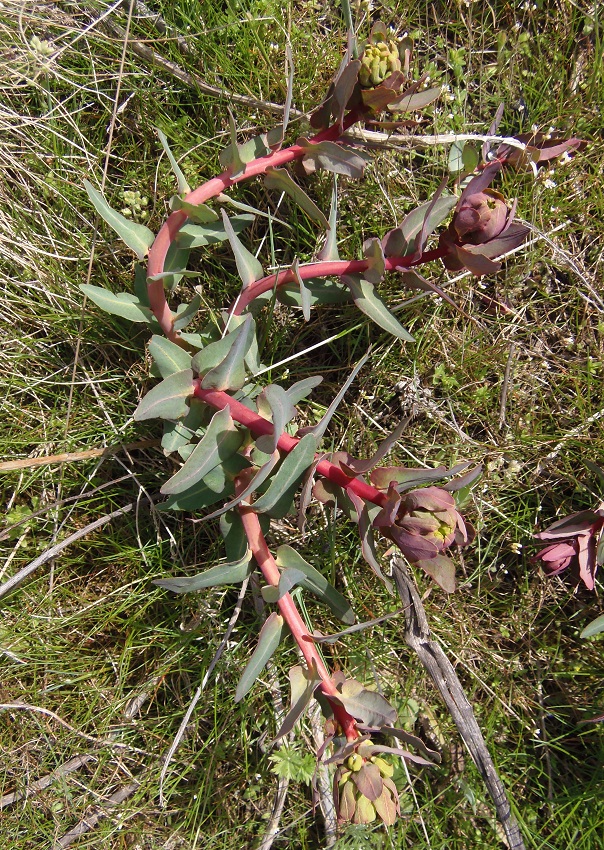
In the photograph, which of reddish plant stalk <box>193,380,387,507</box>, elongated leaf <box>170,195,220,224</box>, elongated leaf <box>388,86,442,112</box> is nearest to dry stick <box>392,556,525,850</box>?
reddish plant stalk <box>193,380,387,507</box>

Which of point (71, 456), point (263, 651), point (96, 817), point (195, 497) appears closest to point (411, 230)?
point (195, 497)

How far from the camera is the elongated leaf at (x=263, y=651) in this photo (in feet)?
5.39

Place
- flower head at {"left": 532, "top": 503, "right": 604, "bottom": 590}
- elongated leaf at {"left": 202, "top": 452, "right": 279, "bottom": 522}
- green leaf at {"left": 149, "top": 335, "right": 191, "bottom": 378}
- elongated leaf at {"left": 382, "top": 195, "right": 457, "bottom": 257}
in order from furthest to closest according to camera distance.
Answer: flower head at {"left": 532, "top": 503, "right": 604, "bottom": 590}, elongated leaf at {"left": 382, "top": 195, "right": 457, "bottom": 257}, green leaf at {"left": 149, "top": 335, "right": 191, "bottom": 378}, elongated leaf at {"left": 202, "top": 452, "right": 279, "bottom": 522}

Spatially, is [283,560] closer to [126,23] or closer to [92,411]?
[92,411]

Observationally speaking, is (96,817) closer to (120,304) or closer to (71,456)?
(71,456)

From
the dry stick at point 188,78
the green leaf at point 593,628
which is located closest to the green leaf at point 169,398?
the dry stick at point 188,78

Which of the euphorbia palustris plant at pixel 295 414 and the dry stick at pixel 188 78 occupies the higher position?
the dry stick at pixel 188 78

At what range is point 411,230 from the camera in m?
1.85

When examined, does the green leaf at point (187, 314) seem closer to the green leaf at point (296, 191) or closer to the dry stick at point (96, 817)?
the green leaf at point (296, 191)

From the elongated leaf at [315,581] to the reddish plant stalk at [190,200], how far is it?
73 centimetres

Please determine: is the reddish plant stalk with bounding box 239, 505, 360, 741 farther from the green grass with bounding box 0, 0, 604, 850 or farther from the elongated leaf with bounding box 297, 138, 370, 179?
the elongated leaf with bounding box 297, 138, 370, 179

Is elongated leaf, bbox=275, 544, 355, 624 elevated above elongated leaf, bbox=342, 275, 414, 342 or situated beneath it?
situated beneath

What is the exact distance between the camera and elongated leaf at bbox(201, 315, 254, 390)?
1628mm

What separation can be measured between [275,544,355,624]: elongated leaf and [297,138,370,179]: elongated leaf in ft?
3.57
